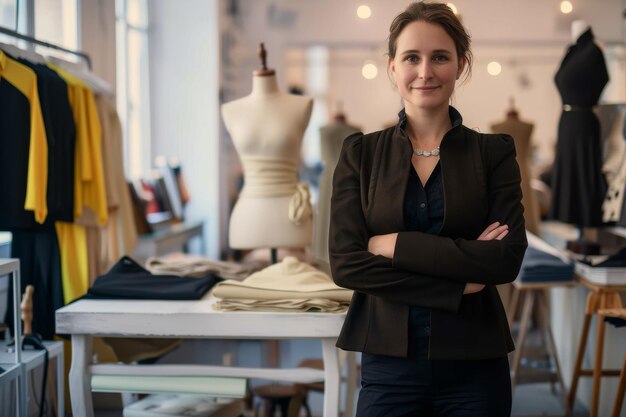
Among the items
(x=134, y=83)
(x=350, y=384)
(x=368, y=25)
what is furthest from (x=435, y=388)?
(x=368, y=25)

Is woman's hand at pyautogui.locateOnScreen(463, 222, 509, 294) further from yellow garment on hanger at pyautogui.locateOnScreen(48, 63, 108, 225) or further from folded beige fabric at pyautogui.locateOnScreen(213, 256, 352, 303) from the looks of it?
yellow garment on hanger at pyautogui.locateOnScreen(48, 63, 108, 225)

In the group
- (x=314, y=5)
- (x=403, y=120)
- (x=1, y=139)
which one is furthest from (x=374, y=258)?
(x=314, y=5)

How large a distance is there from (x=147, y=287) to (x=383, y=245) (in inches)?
44.9

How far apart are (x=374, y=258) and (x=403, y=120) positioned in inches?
12.6

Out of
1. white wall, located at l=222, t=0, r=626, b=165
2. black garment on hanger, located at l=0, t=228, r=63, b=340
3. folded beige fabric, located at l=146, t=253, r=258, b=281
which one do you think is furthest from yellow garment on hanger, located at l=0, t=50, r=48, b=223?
white wall, located at l=222, t=0, r=626, b=165

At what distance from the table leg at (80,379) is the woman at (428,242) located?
1095 millimetres

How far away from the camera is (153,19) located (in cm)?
623

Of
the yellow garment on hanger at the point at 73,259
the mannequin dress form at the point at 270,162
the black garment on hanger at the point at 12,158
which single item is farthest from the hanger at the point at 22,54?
the mannequin dress form at the point at 270,162

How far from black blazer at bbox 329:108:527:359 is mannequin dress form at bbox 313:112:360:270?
2139 mm

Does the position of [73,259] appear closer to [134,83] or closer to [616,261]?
[616,261]

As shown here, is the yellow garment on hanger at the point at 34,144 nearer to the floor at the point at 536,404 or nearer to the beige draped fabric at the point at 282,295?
the beige draped fabric at the point at 282,295

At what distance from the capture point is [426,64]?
176cm

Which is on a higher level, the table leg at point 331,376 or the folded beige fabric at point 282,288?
the folded beige fabric at point 282,288

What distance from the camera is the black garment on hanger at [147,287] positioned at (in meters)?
2.65
